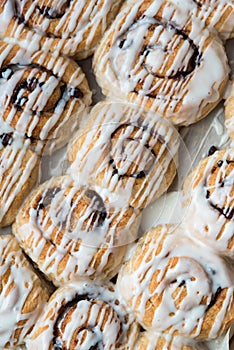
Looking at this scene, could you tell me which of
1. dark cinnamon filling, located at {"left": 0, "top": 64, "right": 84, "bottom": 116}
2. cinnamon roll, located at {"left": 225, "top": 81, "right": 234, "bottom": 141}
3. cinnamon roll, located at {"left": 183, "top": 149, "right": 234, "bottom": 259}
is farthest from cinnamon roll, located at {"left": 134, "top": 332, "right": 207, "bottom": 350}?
dark cinnamon filling, located at {"left": 0, "top": 64, "right": 84, "bottom": 116}

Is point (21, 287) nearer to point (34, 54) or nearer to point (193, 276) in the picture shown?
point (193, 276)

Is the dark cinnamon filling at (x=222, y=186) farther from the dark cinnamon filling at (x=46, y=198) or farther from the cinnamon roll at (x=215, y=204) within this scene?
the dark cinnamon filling at (x=46, y=198)

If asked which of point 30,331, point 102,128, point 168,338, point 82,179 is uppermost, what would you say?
point 102,128

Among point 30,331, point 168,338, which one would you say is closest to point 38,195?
point 30,331

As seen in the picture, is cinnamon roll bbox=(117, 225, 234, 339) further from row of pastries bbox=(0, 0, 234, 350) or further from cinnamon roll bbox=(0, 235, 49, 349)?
cinnamon roll bbox=(0, 235, 49, 349)

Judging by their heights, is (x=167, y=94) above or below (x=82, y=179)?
above

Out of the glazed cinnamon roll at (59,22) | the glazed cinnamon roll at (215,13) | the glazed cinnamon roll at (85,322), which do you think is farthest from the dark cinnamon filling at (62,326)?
the glazed cinnamon roll at (215,13)
